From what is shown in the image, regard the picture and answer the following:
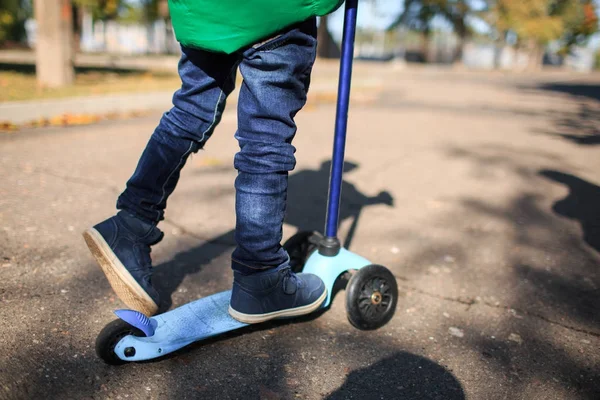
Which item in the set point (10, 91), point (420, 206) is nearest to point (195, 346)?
point (420, 206)

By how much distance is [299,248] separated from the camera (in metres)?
2.25

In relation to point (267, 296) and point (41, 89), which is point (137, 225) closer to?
point (267, 296)

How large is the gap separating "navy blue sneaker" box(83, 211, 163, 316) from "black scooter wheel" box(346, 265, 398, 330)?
0.73m

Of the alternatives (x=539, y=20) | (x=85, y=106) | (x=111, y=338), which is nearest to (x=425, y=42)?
(x=539, y=20)

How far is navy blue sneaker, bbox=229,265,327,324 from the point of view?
1.72 m

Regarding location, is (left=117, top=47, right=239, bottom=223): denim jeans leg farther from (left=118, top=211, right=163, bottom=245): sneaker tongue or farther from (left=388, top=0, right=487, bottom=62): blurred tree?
(left=388, top=0, right=487, bottom=62): blurred tree

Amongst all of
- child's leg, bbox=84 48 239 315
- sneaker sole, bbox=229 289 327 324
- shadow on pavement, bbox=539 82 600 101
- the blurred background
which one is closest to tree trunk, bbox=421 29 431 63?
the blurred background

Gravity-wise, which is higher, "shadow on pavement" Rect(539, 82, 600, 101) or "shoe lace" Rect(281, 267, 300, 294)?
"shadow on pavement" Rect(539, 82, 600, 101)

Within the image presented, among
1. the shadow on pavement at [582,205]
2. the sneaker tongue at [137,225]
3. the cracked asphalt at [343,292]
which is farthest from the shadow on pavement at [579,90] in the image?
the sneaker tongue at [137,225]

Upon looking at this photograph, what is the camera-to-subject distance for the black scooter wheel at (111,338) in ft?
5.25

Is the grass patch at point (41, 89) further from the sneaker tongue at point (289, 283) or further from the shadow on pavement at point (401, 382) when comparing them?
the shadow on pavement at point (401, 382)

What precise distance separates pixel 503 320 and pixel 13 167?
3647mm

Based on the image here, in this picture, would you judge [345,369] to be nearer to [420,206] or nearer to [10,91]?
[420,206]

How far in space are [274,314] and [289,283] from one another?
Result: 0.12 m
